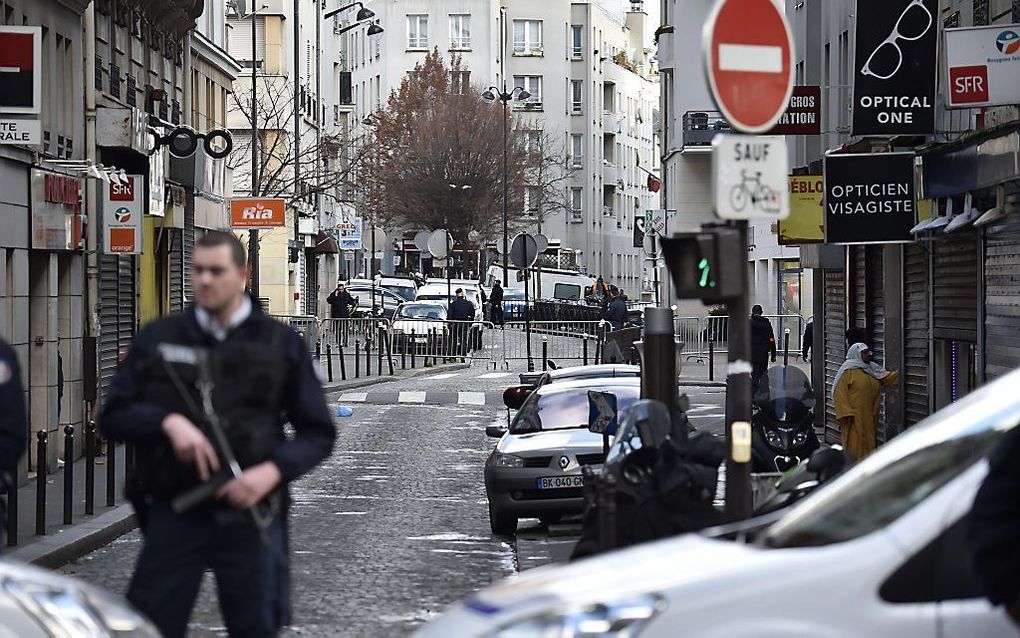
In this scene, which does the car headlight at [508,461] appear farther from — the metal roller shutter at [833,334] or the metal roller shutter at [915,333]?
the metal roller shutter at [833,334]

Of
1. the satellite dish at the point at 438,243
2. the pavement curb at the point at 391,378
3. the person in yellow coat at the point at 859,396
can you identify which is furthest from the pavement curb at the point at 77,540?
the satellite dish at the point at 438,243

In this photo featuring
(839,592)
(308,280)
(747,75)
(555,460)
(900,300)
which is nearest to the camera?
(839,592)

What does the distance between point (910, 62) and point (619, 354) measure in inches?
481

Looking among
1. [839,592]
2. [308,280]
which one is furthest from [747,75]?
[308,280]

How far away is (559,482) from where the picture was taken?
17375 mm

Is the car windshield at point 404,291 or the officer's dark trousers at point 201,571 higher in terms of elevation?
the car windshield at point 404,291

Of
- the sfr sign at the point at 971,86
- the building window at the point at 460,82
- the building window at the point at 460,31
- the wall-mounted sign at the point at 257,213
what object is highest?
the building window at the point at 460,31

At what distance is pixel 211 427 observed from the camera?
23.1 feet

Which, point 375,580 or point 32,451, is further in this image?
point 32,451

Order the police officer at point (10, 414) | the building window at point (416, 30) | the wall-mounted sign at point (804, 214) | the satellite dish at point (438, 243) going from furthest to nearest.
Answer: the building window at point (416, 30), the satellite dish at point (438, 243), the wall-mounted sign at point (804, 214), the police officer at point (10, 414)

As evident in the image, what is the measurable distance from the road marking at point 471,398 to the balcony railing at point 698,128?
25.0 metres

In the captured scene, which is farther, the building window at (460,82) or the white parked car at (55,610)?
the building window at (460,82)

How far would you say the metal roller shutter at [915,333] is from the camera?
961 inches

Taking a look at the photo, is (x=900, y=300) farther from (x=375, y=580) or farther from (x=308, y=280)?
(x=308, y=280)
